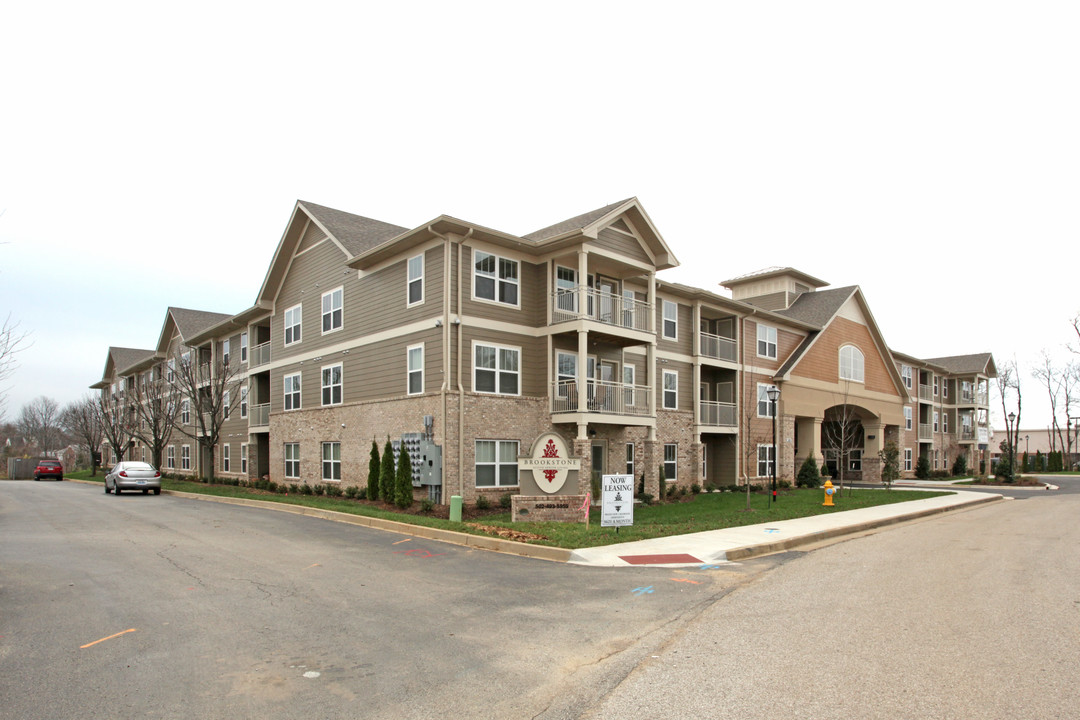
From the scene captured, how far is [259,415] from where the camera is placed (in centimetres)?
3425

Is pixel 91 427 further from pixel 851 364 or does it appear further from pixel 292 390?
pixel 851 364

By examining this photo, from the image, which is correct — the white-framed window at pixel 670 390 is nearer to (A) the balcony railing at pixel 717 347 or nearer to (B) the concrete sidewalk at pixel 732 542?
(A) the balcony railing at pixel 717 347

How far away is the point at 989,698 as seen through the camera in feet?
17.9

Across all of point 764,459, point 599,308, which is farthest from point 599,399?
point 764,459

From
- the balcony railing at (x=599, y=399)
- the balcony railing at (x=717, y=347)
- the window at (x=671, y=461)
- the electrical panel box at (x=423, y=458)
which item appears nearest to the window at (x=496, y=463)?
the electrical panel box at (x=423, y=458)

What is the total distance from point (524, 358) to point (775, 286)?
21.9m

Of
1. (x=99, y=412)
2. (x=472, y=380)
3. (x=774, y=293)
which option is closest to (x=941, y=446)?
(x=774, y=293)

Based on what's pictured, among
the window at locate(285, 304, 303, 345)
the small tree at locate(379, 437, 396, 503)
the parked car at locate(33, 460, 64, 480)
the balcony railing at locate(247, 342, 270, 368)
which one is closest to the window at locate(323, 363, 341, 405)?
the window at locate(285, 304, 303, 345)

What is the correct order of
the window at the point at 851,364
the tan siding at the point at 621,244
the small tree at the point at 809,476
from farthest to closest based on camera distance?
the window at the point at 851,364
the small tree at the point at 809,476
the tan siding at the point at 621,244

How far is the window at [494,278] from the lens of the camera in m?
21.5

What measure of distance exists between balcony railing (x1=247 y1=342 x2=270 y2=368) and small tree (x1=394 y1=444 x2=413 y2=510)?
50.0 ft

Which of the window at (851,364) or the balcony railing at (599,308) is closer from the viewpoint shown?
the balcony railing at (599,308)

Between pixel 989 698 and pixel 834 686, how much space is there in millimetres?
1104

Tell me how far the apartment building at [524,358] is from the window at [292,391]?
98mm
